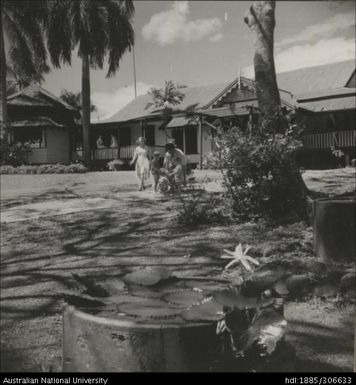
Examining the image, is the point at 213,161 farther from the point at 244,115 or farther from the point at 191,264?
the point at 244,115

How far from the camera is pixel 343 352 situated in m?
3.85

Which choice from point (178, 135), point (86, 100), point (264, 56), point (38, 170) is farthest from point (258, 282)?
point (178, 135)

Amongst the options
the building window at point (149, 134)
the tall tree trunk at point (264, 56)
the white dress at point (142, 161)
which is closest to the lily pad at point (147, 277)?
the tall tree trunk at point (264, 56)

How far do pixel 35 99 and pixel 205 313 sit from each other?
3490 cm

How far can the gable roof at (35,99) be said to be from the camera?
113 ft

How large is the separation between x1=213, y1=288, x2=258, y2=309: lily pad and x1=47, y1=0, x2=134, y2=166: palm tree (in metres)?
21.3

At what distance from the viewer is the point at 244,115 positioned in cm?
2570

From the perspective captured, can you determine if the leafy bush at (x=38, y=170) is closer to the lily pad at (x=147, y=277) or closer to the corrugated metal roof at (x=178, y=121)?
the corrugated metal roof at (x=178, y=121)

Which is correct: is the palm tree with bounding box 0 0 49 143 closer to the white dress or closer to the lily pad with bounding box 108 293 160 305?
the white dress

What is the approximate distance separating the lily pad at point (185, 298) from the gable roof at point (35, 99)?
3354 cm

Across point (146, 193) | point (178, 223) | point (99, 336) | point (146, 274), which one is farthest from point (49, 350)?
point (146, 193)

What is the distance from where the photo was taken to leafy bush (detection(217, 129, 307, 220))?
7.89m

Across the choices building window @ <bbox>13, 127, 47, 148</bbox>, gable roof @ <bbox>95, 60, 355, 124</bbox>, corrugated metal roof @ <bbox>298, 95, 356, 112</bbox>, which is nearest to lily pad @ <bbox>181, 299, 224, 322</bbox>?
gable roof @ <bbox>95, 60, 355, 124</bbox>
